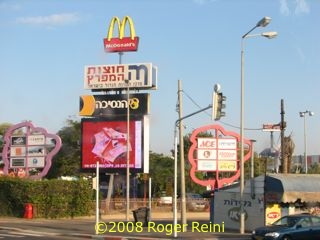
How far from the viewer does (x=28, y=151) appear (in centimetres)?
5369

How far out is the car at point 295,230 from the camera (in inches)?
875

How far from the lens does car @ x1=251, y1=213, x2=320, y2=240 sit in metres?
22.2

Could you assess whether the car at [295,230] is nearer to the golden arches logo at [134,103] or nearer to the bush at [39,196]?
the bush at [39,196]

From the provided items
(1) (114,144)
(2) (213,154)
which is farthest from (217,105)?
(1) (114,144)

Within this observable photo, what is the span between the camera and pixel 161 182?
254 feet

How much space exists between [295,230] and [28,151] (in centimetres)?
3593

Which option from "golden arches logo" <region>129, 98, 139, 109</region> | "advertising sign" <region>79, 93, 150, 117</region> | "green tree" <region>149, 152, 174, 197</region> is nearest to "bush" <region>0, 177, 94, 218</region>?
Result: "advertising sign" <region>79, 93, 150, 117</region>

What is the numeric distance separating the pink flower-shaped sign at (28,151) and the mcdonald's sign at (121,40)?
1065 cm

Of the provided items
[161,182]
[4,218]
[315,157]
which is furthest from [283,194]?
[315,157]

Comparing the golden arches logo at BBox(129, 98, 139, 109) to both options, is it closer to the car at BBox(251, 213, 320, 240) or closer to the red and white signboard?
the red and white signboard

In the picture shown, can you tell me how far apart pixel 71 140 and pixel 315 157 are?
4152 inches

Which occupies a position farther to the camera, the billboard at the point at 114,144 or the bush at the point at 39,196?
the billboard at the point at 114,144

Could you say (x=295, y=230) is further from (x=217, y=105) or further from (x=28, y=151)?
(x=28, y=151)

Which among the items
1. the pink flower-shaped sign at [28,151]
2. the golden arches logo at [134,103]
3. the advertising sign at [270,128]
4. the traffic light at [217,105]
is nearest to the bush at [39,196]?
the pink flower-shaped sign at [28,151]
